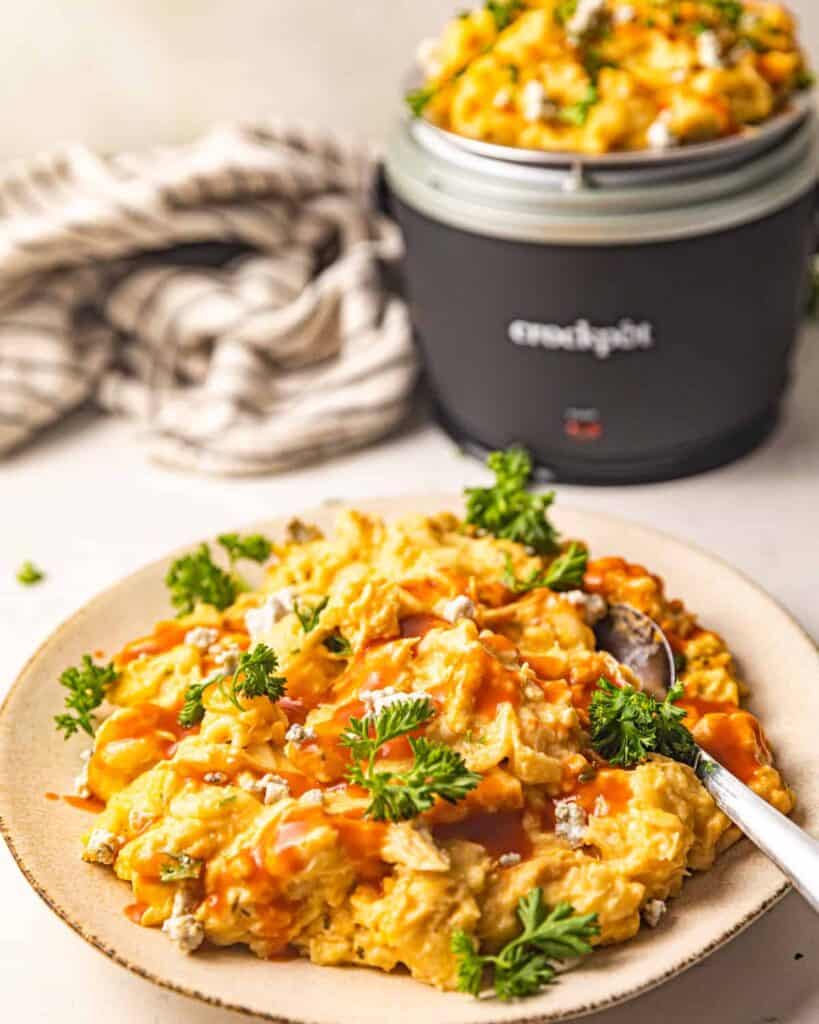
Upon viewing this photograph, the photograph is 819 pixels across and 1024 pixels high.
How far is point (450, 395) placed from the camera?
293 cm

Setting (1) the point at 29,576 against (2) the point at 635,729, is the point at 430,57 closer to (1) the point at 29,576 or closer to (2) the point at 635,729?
(1) the point at 29,576

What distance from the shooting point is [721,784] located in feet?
5.94

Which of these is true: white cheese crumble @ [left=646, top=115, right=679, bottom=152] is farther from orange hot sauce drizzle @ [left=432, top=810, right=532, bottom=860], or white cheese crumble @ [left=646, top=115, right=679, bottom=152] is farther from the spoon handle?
orange hot sauce drizzle @ [left=432, top=810, right=532, bottom=860]

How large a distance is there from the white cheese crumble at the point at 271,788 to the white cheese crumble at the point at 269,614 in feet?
0.90

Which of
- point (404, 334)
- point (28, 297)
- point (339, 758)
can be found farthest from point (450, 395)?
point (339, 758)

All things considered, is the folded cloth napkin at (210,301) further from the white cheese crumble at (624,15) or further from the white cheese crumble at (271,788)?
the white cheese crumble at (271,788)

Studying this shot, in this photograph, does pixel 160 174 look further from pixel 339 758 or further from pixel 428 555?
pixel 339 758

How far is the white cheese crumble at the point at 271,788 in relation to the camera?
5.78 feet

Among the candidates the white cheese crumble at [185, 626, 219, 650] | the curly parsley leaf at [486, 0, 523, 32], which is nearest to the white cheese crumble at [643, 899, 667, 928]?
the white cheese crumble at [185, 626, 219, 650]

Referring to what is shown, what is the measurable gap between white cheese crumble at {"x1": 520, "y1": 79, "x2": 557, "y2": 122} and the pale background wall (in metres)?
0.88

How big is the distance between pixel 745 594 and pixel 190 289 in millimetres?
1550

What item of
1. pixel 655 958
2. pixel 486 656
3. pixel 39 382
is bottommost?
pixel 39 382

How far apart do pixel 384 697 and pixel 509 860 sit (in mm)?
255

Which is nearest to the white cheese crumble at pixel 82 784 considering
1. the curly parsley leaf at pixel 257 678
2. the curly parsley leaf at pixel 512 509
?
the curly parsley leaf at pixel 257 678
